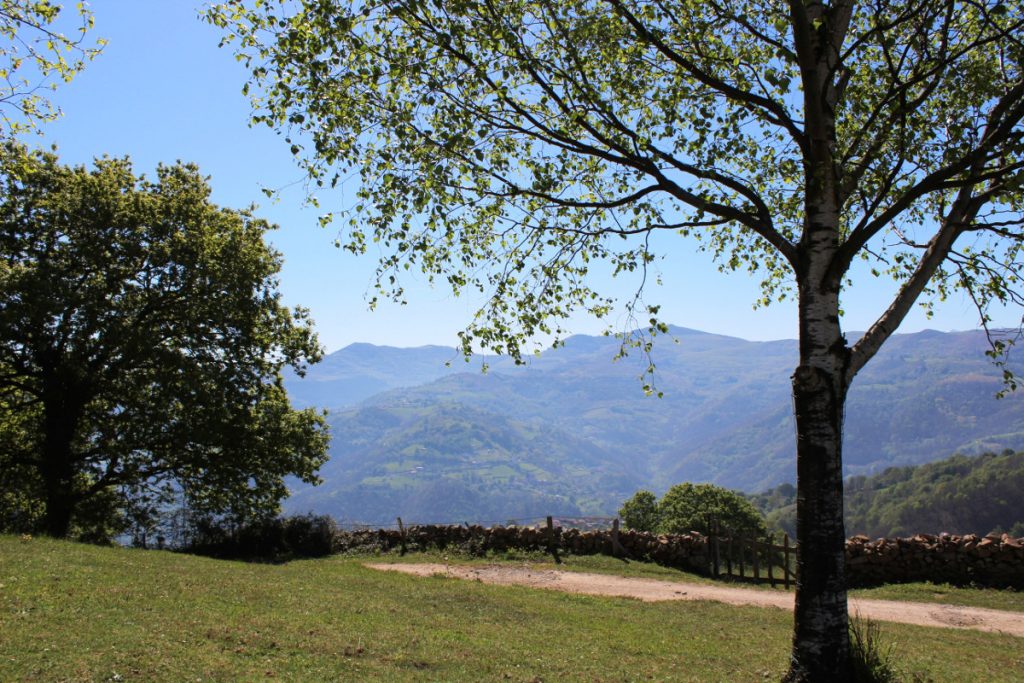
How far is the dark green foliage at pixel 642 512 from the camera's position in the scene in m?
35.2

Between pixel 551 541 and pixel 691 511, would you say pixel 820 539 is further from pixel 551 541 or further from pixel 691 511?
pixel 691 511

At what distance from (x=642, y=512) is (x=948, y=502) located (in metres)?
108

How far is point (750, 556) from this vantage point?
992 inches

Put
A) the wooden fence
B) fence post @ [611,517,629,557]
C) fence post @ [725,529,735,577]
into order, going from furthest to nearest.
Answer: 1. fence post @ [611,517,629,557]
2. fence post @ [725,529,735,577]
3. the wooden fence

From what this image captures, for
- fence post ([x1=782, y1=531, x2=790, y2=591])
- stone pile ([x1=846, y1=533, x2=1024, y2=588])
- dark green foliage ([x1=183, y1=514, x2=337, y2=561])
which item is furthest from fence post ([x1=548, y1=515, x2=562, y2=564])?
stone pile ([x1=846, y1=533, x2=1024, y2=588])

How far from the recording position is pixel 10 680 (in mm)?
6582

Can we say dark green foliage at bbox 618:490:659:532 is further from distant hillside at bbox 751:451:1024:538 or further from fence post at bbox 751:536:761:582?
distant hillside at bbox 751:451:1024:538

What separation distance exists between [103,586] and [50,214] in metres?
16.8

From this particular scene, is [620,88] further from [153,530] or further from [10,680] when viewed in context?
[153,530]

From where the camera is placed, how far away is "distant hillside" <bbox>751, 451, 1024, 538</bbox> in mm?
105938

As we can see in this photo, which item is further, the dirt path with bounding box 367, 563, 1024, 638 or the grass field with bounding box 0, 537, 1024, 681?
the dirt path with bounding box 367, 563, 1024, 638

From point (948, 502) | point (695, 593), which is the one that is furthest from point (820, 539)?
point (948, 502)

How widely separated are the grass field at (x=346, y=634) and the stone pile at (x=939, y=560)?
24.4 feet

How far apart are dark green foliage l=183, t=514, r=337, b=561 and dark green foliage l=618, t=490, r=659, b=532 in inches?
629
